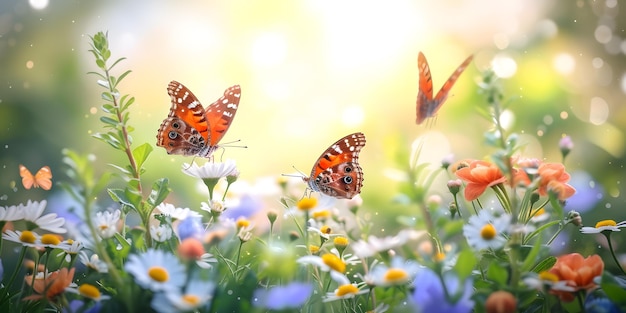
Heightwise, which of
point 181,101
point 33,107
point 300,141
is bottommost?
point 300,141

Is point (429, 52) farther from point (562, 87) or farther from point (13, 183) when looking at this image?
point (13, 183)

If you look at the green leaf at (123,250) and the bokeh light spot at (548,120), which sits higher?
the green leaf at (123,250)

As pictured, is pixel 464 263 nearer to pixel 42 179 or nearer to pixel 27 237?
pixel 27 237

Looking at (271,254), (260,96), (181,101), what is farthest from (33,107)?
(271,254)

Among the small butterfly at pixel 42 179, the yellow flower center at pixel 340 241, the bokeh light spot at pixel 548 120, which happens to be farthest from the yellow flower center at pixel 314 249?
the bokeh light spot at pixel 548 120

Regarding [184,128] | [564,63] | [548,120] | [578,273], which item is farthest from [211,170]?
[564,63]

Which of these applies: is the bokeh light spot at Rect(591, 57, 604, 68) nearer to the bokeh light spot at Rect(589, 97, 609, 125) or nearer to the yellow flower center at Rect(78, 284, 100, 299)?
the bokeh light spot at Rect(589, 97, 609, 125)

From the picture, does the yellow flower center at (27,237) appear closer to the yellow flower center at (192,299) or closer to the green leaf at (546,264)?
the yellow flower center at (192,299)
